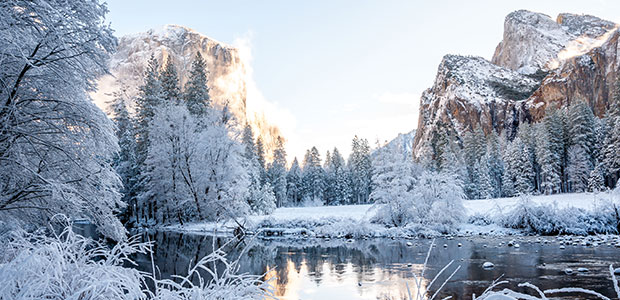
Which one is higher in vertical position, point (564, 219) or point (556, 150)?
point (556, 150)

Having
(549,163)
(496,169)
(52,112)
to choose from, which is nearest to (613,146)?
(549,163)

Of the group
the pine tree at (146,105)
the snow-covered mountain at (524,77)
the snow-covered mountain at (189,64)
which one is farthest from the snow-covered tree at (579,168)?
the snow-covered mountain at (189,64)

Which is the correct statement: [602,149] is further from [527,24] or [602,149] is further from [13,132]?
[527,24]

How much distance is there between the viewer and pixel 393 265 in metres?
12.3

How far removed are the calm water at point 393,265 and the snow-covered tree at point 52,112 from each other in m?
3.87

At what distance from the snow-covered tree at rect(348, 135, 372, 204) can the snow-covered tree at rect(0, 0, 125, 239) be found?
5723cm

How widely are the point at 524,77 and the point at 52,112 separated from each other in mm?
143779

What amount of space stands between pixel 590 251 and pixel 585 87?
109512 millimetres

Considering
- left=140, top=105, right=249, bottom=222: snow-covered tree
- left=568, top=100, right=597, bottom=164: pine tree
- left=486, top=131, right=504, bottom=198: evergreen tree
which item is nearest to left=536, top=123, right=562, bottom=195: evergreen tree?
left=568, top=100, right=597, bottom=164: pine tree

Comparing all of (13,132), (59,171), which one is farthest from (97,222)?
(13,132)

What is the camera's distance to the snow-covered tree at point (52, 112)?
591 centimetres

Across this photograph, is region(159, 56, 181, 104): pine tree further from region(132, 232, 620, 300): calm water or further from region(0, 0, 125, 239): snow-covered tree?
region(0, 0, 125, 239): snow-covered tree

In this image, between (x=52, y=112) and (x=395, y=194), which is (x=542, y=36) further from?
(x=52, y=112)

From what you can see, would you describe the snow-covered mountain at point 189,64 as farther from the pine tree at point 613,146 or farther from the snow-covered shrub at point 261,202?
the pine tree at point 613,146
